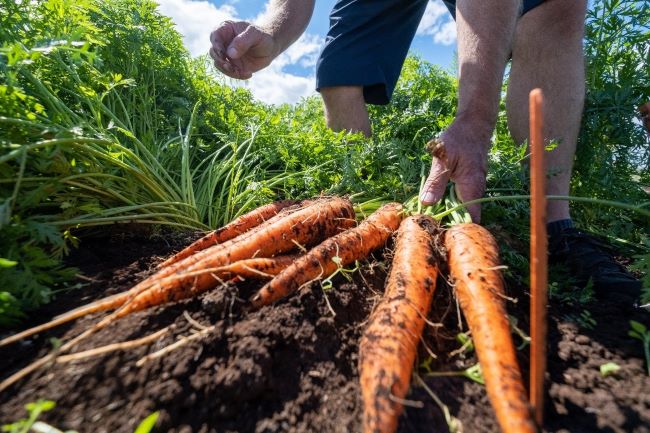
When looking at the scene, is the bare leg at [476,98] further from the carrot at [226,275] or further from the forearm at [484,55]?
the carrot at [226,275]

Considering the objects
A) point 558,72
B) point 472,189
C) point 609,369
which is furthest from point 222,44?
point 609,369

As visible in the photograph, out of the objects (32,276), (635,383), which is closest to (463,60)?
(635,383)

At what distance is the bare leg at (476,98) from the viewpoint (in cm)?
178

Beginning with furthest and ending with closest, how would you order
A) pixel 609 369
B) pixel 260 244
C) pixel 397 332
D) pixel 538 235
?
pixel 260 244 < pixel 397 332 < pixel 609 369 < pixel 538 235

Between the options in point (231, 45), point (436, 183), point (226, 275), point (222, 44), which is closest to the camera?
point (226, 275)

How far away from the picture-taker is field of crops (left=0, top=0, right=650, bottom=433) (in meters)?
1.00

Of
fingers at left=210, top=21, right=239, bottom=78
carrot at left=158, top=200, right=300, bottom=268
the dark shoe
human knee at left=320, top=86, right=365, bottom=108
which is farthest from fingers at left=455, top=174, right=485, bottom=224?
fingers at left=210, top=21, right=239, bottom=78

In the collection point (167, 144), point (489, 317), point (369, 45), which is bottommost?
point (489, 317)

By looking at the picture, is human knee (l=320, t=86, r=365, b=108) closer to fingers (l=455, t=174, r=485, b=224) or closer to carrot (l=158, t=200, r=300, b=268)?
carrot (l=158, t=200, r=300, b=268)

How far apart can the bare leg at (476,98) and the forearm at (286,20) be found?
197 centimetres

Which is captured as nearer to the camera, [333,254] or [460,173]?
[333,254]

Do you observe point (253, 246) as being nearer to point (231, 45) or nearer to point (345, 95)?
point (231, 45)

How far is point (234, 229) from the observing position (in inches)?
80.4

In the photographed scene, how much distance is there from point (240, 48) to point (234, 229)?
1708mm
